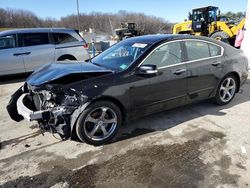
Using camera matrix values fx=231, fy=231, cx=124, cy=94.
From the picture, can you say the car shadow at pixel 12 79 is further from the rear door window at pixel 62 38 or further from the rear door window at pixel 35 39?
the rear door window at pixel 62 38

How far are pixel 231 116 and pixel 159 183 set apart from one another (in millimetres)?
2501

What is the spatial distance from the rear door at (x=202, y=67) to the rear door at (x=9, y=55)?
5.79m

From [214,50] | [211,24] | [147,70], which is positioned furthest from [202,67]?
[211,24]

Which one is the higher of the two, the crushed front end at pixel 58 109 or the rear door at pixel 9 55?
the rear door at pixel 9 55

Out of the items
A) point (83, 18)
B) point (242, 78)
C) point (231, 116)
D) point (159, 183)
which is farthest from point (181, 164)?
point (83, 18)

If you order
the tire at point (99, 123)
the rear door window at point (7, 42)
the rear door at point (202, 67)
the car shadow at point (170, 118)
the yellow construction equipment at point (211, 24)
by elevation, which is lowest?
the car shadow at point (170, 118)

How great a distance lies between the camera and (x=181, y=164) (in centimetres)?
300

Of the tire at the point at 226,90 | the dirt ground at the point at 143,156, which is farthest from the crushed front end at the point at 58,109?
the tire at the point at 226,90

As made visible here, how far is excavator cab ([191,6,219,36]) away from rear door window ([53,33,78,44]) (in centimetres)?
968

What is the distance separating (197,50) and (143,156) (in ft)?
7.64

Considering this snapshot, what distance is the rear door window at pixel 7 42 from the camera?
746cm

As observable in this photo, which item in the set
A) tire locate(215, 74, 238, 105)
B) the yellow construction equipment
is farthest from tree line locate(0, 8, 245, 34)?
tire locate(215, 74, 238, 105)

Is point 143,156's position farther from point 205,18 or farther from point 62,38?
point 205,18

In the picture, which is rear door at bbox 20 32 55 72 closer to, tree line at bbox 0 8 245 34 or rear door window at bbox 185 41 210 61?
rear door window at bbox 185 41 210 61
